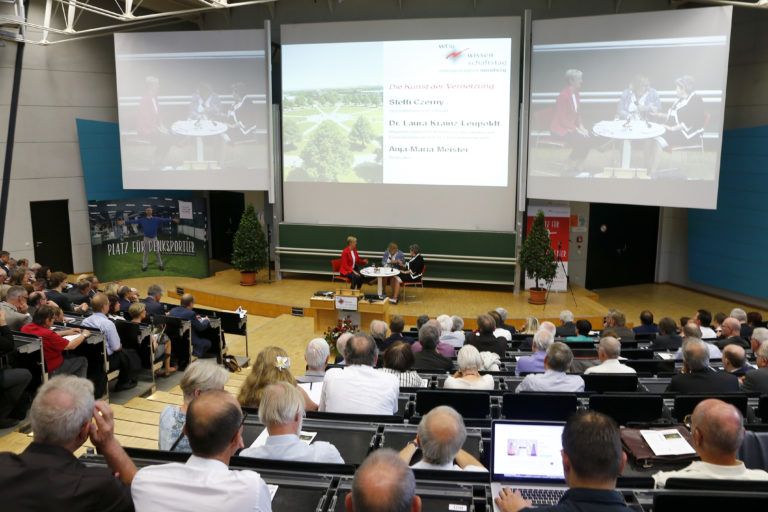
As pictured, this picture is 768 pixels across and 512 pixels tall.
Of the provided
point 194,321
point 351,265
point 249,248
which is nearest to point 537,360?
point 194,321

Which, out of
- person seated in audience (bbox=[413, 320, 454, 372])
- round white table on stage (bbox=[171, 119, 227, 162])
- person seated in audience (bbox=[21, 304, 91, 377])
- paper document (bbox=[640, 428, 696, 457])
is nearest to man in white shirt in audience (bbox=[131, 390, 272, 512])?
paper document (bbox=[640, 428, 696, 457])

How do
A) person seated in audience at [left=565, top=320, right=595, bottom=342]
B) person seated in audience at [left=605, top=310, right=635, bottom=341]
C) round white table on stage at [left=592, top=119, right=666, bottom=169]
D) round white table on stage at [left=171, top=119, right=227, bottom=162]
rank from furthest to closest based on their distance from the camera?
round white table on stage at [left=171, top=119, right=227, bottom=162] → round white table on stage at [left=592, top=119, right=666, bottom=169] → person seated in audience at [left=605, top=310, right=635, bottom=341] → person seated in audience at [left=565, top=320, right=595, bottom=342]

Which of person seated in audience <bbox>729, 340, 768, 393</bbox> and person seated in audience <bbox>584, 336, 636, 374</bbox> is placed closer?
person seated in audience <bbox>729, 340, 768, 393</bbox>

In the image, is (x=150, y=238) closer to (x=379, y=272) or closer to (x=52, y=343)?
(x=379, y=272)

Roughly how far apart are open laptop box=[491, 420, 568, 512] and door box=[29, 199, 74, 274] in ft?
43.2

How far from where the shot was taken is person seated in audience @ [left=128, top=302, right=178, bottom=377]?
6828 millimetres

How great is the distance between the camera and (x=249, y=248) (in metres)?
12.8

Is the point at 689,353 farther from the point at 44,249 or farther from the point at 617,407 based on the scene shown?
the point at 44,249

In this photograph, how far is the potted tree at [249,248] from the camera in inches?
502

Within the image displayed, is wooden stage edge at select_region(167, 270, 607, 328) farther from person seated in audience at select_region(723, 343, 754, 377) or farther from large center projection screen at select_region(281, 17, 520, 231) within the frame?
person seated in audience at select_region(723, 343, 754, 377)

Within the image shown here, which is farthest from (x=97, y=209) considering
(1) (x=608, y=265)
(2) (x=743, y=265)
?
(2) (x=743, y=265)

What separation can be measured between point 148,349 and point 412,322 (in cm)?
491

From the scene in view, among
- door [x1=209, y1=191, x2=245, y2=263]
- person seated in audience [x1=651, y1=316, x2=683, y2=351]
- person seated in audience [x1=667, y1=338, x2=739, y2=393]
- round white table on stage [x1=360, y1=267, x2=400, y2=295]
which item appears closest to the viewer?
person seated in audience [x1=667, y1=338, x2=739, y2=393]

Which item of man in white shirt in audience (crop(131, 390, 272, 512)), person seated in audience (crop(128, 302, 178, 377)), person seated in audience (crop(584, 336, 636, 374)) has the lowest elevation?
person seated in audience (crop(128, 302, 178, 377))
